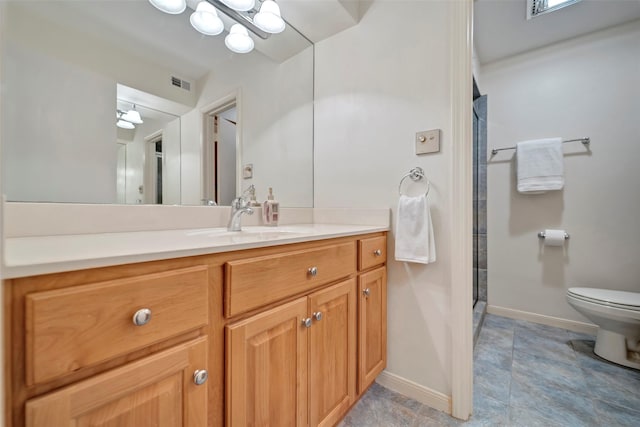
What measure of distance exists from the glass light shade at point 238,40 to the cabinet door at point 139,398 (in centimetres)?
138

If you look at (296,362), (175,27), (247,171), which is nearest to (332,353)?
(296,362)

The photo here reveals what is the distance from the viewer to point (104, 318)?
1.46 feet

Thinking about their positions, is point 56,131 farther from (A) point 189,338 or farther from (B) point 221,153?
(A) point 189,338

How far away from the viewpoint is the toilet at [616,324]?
149 cm

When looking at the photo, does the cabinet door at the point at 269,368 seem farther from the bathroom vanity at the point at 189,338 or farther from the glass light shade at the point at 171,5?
the glass light shade at the point at 171,5

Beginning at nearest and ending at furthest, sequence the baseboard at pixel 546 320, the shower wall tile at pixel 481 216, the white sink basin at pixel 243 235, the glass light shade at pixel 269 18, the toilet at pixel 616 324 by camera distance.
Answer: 1. the white sink basin at pixel 243 235
2. the glass light shade at pixel 269 18
3. the toilet at pixel 616 324
4. the baseboard at pixel 546 320
5. the shower wall tile at pixel 481 216

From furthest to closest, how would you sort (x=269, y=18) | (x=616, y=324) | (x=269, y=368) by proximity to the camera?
1. (x=616, y=324)
2. (x=269, y=18)
3. (x=269, y=368)

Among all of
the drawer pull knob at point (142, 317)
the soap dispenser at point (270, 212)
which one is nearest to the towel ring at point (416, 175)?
the soap dispenser at point (270, 212)

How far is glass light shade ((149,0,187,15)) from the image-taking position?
3.44ft

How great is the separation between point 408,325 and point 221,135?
1362 millimetres

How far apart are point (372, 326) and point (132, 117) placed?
136 centimetres

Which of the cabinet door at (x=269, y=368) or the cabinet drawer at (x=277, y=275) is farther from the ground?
the cabinet drawer at (x=277, y=275)

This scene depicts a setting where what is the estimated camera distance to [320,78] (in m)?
1.69

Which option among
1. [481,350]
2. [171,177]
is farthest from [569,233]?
[171,177]
